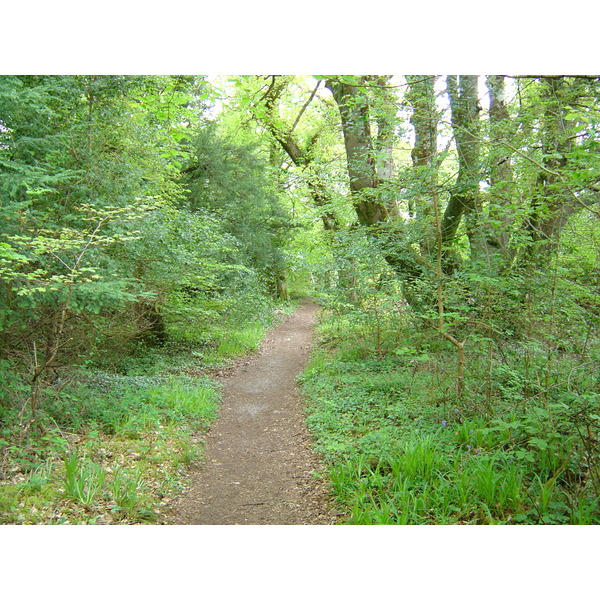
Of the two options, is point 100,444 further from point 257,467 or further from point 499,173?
point 499,173

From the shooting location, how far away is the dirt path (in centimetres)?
289

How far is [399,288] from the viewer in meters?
5.55

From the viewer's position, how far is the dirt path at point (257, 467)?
2.89 m

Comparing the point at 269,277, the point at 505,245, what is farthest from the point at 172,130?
the point at 269,277

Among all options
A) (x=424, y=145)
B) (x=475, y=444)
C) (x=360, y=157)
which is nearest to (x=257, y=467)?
(x=475, y=444)

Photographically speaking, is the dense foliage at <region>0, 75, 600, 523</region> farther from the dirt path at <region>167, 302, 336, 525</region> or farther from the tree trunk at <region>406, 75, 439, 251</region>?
the dirt path at <region>167, 302, 336, 525</region>

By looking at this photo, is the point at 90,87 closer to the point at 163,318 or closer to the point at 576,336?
the point at 163,318

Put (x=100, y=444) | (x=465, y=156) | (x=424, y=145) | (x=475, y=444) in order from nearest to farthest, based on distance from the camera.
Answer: (x=475, y=444)
(x=100, y=444)
(x=465, y=156)
(x=424, y=145)

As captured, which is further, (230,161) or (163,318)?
(230,161)

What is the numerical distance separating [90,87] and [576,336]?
544cm

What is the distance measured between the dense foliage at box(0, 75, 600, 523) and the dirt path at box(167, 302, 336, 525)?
296mm

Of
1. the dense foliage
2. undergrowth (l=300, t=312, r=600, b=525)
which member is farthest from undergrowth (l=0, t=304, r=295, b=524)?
undergrowth (l=300, t=312, r=600, b=525)

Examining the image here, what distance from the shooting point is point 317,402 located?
5160 mm

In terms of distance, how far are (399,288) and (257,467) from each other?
10.6 ft
